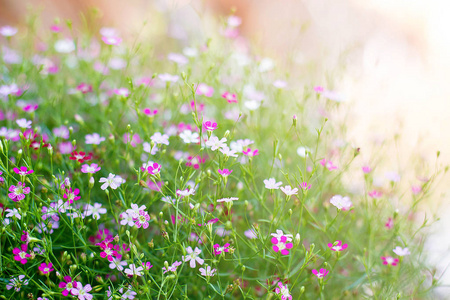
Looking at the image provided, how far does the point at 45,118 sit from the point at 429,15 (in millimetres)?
3120

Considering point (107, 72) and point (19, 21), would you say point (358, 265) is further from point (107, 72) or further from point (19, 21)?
point (19, 21)

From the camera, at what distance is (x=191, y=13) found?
11.0ft

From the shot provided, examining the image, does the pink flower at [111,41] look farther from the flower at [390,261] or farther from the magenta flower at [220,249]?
the flower at [390,261]

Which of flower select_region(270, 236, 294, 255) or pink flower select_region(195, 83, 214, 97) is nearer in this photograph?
flower select_region(270, 236, 294, 255)

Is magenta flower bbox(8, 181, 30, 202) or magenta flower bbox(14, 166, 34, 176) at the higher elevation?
magenta flower bbox(14, 166, 34, 176)

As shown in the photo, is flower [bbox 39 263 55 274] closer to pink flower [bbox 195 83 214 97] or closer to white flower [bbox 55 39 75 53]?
pink flower [bbox 195 83 214 97]

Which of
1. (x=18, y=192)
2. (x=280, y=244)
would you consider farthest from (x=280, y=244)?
(x=18, y=192)

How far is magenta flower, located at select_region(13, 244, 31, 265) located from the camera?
1.04 m

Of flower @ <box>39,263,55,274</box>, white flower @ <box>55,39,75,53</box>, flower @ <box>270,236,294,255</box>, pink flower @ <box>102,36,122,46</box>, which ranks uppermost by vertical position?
pink flower @ <box>102,36,122,46</box>

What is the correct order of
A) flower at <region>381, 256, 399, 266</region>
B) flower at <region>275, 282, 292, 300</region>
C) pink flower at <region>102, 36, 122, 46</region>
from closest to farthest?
flower at <region>275, 282, 292, 300</region> < flower at <region>381, 256, 399, 266</region> < pink flower at <region>102, 36, 122, 46</region>

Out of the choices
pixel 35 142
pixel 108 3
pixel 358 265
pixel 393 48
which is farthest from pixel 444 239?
pixel 108 3

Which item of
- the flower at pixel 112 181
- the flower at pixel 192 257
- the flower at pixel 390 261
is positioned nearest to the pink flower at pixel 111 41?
the flower at pixel 112 181

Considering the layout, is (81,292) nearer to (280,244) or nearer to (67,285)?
(67,285)

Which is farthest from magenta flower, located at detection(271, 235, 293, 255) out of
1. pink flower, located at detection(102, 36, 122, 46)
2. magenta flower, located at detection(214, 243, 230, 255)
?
pink flower, located at detection(102, 36, 122, 46)
